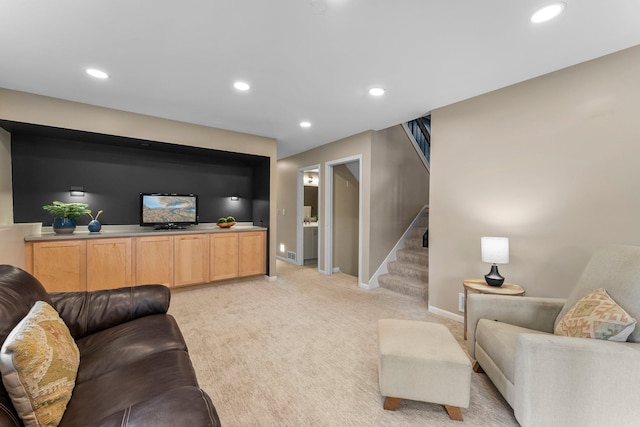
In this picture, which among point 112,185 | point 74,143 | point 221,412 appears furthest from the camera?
point 112,185

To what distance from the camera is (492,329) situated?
1806 mm

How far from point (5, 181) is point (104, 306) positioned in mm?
2752

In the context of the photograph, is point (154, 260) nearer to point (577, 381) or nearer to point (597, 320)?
point (577, 381)

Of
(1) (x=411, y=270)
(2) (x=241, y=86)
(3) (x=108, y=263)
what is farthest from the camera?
(1) (x=411, y=270)

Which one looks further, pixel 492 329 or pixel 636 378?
pixel 492 329

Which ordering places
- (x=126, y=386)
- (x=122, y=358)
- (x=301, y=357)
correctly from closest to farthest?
(x=126, y=386)
(x=122, y=358)
(x=301, y=357)

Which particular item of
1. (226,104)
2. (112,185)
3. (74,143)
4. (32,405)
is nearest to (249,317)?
(32,405)

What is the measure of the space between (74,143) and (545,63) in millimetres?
5400

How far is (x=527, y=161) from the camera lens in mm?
2510

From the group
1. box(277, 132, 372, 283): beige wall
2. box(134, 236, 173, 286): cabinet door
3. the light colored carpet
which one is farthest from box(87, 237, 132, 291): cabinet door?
box(277, 132, 372, 283): beige wall

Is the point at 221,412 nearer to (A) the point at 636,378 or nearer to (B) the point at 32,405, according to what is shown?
(B) the point at 32,405

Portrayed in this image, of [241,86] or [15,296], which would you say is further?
[241,86]

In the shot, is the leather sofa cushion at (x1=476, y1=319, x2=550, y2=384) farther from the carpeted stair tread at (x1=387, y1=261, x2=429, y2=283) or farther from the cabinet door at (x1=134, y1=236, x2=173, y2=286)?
the cabinet door at (x1=134, y1=236, x2=173, y2=286)

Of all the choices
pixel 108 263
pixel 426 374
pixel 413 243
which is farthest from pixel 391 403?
pixel 108 263
